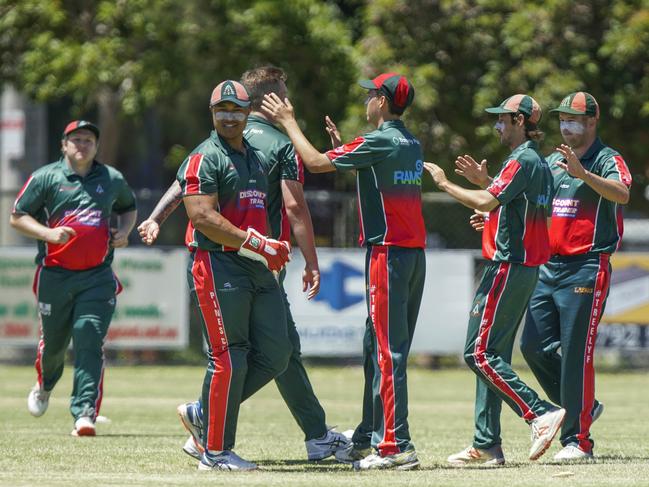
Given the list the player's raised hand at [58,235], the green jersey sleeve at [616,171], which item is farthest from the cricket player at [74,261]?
the green jersey sleeve at [616,171]

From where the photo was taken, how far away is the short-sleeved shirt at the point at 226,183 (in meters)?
8.09

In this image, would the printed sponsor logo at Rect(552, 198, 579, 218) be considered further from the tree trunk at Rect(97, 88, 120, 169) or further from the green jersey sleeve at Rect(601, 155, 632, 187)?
the tree trunk at Rect(97, 88, 120, 169)

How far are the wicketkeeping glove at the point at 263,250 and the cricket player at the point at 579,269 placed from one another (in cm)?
208

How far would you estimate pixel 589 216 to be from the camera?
911 centimetres

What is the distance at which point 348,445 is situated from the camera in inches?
355

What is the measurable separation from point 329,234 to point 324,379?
2.56 meters

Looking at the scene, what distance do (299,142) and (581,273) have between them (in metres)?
2.19

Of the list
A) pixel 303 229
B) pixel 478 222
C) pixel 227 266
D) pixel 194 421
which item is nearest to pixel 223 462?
pixel 194 421

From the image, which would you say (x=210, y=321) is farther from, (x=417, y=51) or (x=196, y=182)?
(x=417, y=51)

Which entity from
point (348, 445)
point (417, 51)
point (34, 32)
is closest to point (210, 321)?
point (348, 445)

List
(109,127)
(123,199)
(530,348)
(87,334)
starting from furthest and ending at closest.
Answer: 1. (109,127)
2. (123,199)
3. (87,334)
4. (530,348)

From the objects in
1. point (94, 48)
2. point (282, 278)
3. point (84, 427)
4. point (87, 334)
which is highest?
point (94, 48)

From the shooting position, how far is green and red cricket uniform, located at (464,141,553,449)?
8664 millimetres

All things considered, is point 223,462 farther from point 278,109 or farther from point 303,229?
point 278,109
